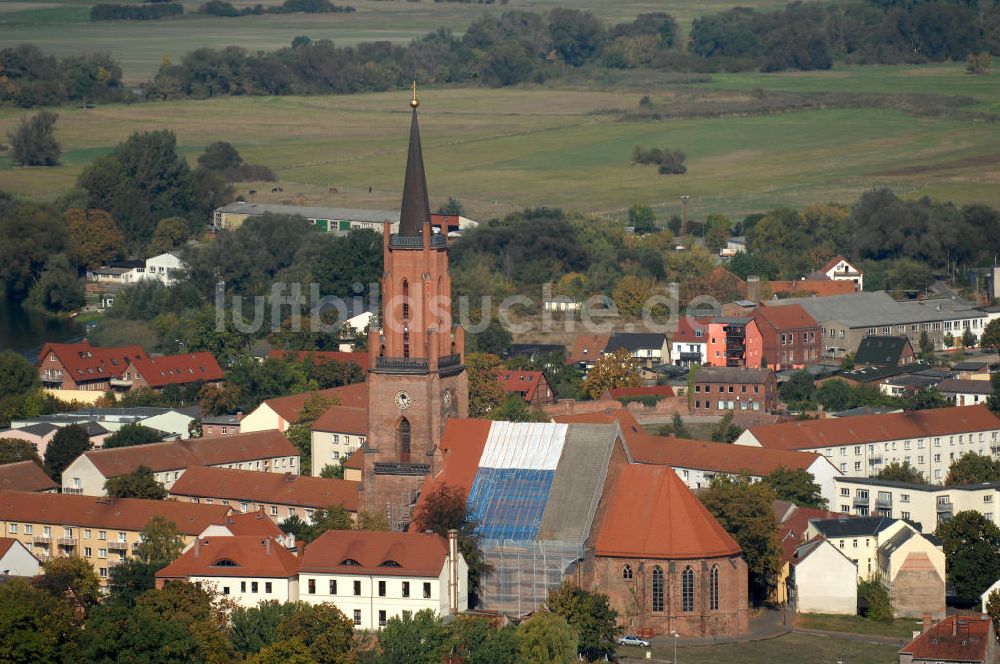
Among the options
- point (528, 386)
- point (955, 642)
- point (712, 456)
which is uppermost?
point (528, 386)

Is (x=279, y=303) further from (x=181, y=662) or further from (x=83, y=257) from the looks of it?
(x=181, y=662)

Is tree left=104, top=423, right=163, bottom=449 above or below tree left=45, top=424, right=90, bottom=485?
above

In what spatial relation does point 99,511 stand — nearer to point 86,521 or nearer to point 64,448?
point 86,521

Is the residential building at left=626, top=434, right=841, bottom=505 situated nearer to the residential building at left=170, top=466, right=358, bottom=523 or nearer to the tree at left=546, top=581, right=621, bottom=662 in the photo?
the residential building at left=170, top=466, right=358, bottom=523

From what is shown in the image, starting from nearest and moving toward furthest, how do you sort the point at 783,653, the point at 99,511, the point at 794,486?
the point at 783,653, the point at 99,511, the point at 794,486

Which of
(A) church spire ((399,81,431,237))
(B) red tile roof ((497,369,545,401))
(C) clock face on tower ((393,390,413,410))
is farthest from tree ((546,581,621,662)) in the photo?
(B) red tile roof ((497,369,545,401))

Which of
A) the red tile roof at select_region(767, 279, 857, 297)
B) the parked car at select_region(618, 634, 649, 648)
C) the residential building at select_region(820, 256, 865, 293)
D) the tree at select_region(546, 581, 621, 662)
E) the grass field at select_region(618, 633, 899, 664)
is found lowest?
the grass field at select_region(618, 633, 899, 664)

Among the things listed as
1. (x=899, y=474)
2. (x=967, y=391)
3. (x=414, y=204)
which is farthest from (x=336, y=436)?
(x=967, y=391)

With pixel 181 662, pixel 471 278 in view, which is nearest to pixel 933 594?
pixel 181 662
